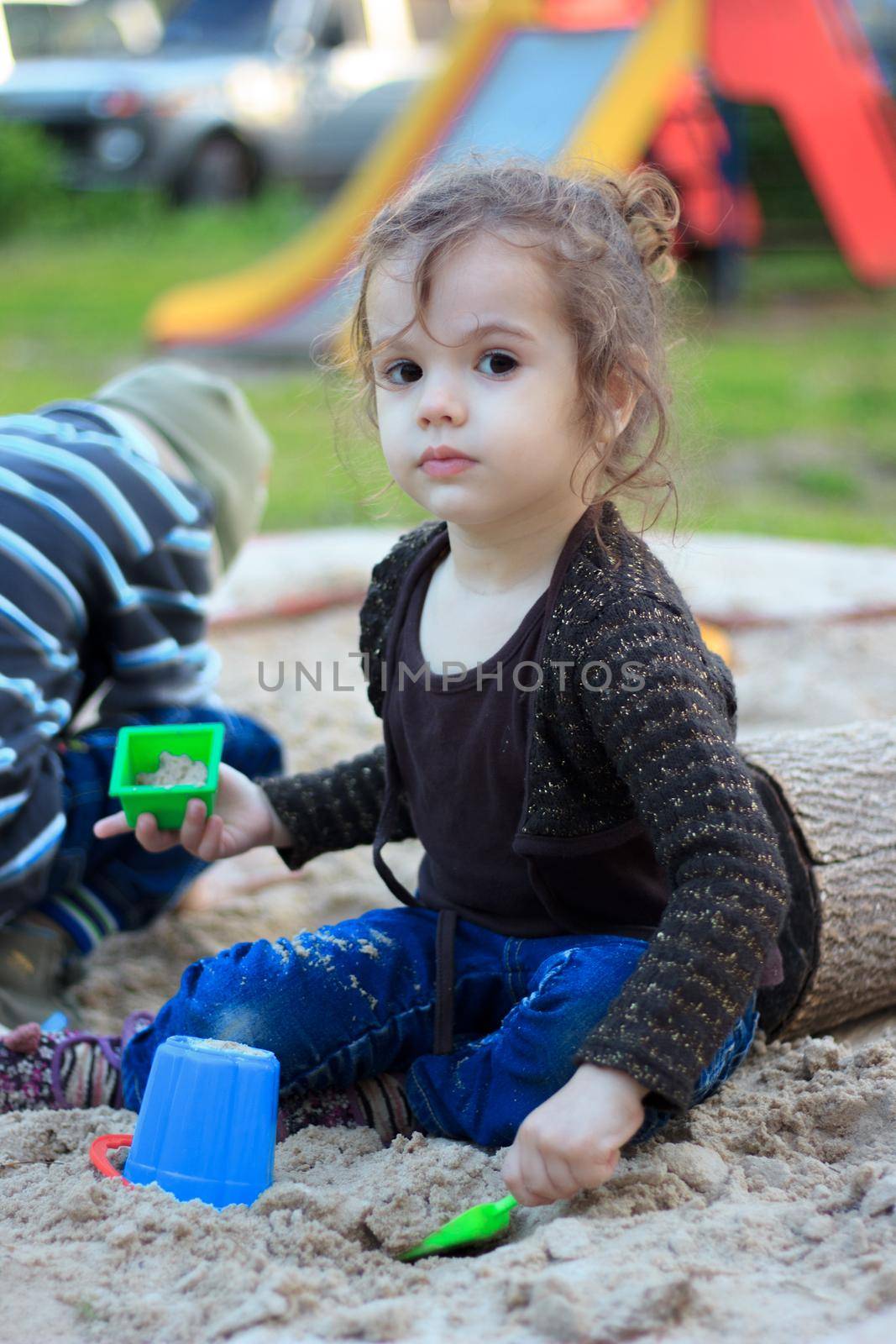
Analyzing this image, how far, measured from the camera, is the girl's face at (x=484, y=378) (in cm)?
149

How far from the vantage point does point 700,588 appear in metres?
3.60

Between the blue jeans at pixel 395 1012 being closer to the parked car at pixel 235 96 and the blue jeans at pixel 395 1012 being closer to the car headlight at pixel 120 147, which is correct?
the parked car at pixel 235 96

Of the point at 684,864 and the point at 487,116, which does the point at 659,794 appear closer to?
the point at 684,864

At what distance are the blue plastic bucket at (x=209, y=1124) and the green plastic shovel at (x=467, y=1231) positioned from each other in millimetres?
190

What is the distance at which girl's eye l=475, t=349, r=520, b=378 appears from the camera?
150 centimetres

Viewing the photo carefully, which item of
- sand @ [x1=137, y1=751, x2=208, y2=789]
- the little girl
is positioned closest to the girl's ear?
the little girl

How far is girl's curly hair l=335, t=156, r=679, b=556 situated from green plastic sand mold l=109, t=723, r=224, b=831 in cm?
48

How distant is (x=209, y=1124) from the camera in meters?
1.45

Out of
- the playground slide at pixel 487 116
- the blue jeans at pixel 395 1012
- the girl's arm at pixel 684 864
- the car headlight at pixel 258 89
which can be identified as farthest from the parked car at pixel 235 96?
the girl's arm at pixel 684 864

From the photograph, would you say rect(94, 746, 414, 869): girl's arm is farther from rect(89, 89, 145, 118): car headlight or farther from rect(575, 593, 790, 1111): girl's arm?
rect(89, 89, 145, 118): car headlight

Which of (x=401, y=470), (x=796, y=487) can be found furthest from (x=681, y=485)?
(x=796, y=487)

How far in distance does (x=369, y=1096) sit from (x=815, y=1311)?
655 millimetres

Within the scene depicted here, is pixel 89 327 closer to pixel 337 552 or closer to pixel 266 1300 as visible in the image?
pixel 337 552

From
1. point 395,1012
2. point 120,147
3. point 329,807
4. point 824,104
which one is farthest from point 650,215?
point 120,147
